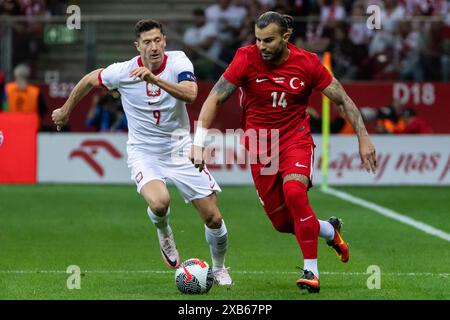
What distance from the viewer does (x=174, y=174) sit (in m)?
11.1

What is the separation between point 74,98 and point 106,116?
11784 mm

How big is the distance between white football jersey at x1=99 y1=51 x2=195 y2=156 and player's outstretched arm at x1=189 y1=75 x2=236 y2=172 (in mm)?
757

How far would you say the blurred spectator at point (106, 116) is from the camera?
2242 centimetres

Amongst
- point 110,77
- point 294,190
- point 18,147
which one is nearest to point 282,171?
point 294,190

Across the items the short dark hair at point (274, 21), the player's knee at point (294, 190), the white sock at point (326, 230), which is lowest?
the white sock at point (326, 230)

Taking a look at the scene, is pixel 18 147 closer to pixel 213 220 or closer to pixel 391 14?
pixel 391 14

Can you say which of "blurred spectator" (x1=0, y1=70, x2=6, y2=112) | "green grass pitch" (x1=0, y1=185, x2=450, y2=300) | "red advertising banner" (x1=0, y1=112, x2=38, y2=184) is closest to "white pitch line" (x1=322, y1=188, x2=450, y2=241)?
"green grass pitch" (x1=0, y1=185, x2=450, y2=300)

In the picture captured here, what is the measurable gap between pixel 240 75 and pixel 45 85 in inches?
544

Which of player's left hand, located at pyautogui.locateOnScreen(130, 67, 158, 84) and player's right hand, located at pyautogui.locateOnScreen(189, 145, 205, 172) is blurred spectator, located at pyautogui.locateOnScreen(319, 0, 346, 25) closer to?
player's left hand, located at pyautogui.locateOnScreen(130, 67, 158, 84)

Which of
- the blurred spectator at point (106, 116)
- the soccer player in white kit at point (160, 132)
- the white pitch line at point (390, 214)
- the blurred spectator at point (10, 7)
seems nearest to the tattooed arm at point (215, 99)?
the soccer player in white kit at point (160, 132)

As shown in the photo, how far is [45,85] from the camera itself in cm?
2344

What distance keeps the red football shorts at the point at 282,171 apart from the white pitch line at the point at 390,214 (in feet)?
14.2

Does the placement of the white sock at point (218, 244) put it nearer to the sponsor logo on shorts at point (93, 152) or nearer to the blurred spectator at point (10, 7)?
the sponsor logo on shorts at point (93, 152)
